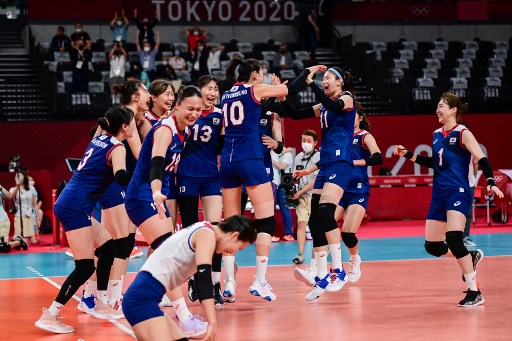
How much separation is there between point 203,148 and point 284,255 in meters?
5.29

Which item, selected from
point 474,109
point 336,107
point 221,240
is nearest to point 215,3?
point 474,109

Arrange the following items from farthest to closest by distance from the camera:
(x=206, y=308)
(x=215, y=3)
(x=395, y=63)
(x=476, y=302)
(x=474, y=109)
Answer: (x=215, y=3) → (x=395, y=63) → (x=474, y=109) → (x=476, y=302) → (x=206, y=308)

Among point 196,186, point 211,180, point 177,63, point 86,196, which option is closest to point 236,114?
point 211,180

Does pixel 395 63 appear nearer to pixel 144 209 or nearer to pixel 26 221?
pixel 26 221

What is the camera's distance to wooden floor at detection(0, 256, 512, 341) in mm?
7945

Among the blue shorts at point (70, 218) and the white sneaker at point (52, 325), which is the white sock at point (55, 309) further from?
the blue shorts at point (70, 218)

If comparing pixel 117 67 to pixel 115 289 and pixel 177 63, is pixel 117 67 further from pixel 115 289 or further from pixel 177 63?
pixel 115 289

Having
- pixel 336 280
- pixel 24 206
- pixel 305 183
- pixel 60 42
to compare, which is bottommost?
pixel 24 206

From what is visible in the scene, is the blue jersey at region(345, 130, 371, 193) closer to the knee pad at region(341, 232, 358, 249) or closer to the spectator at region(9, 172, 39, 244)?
the knee pad at region(341, 232, 358, 249)

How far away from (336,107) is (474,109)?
49.5 ft

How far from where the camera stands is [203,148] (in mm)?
9469

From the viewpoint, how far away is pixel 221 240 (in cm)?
617

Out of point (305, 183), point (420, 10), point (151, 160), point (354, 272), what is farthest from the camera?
point (420, 10)

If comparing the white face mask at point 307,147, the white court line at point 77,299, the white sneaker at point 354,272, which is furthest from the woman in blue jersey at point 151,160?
the white face mask at point 307,147
